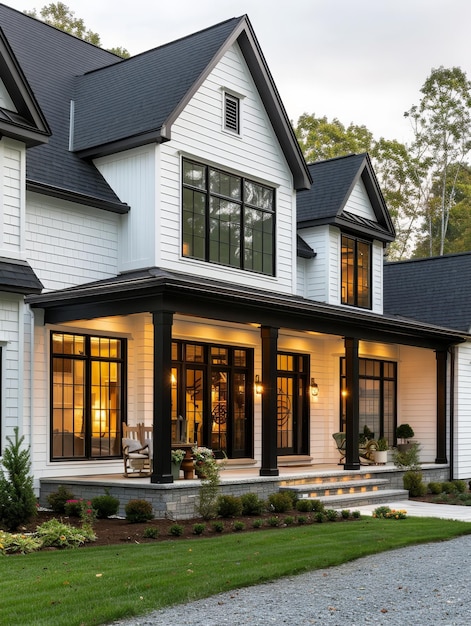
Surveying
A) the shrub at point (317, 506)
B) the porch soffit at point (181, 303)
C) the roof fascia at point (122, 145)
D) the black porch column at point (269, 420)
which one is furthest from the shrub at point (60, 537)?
the roof fascia at point (122, 145)

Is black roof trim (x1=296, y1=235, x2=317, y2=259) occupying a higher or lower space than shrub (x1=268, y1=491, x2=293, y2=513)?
higher

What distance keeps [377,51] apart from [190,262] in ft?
114

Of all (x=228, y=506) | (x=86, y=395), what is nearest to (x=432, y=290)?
(x=86, y=395)

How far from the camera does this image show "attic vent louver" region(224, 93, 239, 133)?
1766 cm

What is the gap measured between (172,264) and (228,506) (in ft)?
16.0

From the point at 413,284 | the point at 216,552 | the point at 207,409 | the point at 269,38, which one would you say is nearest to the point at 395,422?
the point at 413,284

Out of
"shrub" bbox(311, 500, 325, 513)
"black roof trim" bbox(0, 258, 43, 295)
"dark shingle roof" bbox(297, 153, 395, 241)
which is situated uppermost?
"dark shingle roof" bbox(297, 153, 395, 241)

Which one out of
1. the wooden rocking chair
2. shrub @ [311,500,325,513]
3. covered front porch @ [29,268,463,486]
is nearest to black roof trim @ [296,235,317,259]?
covered front porch @ [29,268,463,486]

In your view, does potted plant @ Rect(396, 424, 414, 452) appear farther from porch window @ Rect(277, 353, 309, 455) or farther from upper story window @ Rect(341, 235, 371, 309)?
upper story window @ Rect(341, 235, 371, 309)

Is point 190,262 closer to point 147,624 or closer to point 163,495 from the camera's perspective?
point 163,495

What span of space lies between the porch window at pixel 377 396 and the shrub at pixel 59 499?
9.49 meters

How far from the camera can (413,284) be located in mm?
25172

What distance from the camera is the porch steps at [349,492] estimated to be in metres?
15.5

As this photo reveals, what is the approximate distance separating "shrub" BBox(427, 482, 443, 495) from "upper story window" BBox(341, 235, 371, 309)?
492 centimetres
